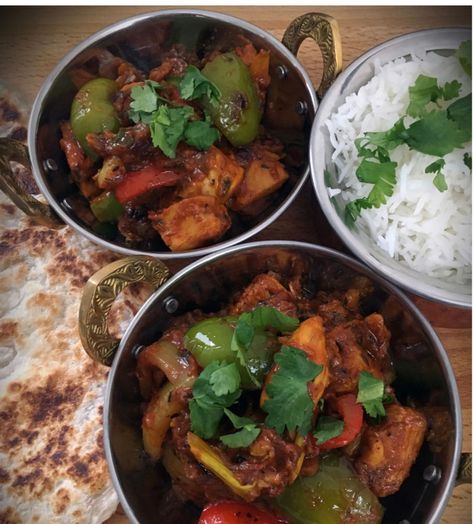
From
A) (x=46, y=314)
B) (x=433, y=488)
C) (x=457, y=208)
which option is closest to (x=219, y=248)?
(x=46, y=314)

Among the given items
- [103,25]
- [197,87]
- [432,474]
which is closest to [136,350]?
[197,87]

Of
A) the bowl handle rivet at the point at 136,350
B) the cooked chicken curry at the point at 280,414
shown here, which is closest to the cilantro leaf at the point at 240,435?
the cooked chicken curry at the point at 280,414

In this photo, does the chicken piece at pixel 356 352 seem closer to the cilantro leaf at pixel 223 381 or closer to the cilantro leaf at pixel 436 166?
the cilantro leaf at pixel 223 381

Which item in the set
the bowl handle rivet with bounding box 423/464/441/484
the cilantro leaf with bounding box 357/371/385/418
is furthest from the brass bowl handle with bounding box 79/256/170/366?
the bowl handle rivet with bounding box 423/464/441/484

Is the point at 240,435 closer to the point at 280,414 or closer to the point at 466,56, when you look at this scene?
the point at 280,414

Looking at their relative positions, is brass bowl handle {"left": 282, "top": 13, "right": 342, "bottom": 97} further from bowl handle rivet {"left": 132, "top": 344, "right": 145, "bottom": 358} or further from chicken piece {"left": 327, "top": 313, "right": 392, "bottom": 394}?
bowl handle rivet {"left": 132, "top": 344, "right": 145, "bottom": 358}

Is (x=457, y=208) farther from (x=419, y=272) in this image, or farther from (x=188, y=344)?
(x=188, y=344)
